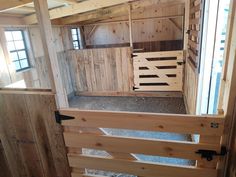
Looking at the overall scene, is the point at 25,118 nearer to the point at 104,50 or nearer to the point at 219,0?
the point at 219,0

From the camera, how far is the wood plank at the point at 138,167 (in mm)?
1230

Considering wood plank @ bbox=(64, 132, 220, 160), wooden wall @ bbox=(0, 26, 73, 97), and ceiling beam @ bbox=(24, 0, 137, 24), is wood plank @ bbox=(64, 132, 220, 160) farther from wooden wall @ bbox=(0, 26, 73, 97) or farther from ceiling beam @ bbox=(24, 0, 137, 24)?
ceiling beam @ bbox=(24, 0, 137, 24)

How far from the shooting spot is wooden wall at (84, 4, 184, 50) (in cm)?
493

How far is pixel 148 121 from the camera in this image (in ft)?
3.87

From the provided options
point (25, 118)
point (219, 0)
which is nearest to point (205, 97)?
point (219, 0)

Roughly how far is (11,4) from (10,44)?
2068 mm

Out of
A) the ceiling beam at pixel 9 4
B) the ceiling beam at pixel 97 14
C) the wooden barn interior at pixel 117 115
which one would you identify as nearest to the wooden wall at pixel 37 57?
the wooden barn interior at pixel 117 115

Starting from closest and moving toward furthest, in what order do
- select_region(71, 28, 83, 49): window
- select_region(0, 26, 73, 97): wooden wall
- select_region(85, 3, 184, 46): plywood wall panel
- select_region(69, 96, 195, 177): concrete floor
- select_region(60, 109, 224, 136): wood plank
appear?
select_region(60, 109, 224, 136): wood plank < select_region(0, 26, 73, 97): wooden wall < select_region(69, 96, 195, 177): concrete floor < select_region(85, 3, 184, 46): plywood wall panel < select_region(71, 28, 83, 49): window

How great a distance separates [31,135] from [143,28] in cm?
462

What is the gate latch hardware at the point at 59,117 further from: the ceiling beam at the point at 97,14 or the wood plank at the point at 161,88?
the ceiling beam at the point at 97,14

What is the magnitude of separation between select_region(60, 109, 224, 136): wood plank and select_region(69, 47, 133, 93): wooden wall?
10.3 feet

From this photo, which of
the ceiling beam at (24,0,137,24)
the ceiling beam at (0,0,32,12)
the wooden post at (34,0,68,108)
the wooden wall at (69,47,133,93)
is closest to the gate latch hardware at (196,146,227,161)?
the wooden post at (34,0,68,108)

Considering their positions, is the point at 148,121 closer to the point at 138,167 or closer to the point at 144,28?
the point at 138,167

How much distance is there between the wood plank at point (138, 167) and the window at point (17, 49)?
2739 mm
